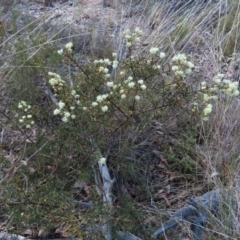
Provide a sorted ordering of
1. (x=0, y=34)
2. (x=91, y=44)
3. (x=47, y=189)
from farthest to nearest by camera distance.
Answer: (x=91, y=44), (x=0, y=34), (x=47, y=189)

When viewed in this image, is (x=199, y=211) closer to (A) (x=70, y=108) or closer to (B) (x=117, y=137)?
(B) (x=117, y=137)

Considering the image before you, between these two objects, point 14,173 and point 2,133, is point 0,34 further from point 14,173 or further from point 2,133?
point 14,173

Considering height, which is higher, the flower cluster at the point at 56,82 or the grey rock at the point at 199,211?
the flower cluster at the point at 56,82

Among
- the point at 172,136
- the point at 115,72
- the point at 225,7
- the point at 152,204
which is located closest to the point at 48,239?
the point at 152,204

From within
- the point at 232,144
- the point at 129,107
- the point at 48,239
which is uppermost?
the point at 129,107

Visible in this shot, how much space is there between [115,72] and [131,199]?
99 cm

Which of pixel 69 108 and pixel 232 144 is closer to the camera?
pixel 69 108

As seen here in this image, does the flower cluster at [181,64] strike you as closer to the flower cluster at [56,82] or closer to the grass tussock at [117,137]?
the grass tussock at [117,137]

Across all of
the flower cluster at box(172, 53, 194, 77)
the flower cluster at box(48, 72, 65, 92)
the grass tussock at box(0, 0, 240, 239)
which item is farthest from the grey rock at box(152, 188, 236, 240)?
the flower cluster at box(48, 72, 65, 92)

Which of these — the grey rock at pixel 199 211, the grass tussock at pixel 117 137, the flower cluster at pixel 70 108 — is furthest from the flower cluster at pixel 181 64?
the grey rock at pixel 199 211

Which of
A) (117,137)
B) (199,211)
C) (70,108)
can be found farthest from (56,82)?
(199,211)

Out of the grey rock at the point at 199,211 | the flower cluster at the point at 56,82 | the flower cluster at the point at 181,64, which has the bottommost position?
the grey rock at the point at 199,211

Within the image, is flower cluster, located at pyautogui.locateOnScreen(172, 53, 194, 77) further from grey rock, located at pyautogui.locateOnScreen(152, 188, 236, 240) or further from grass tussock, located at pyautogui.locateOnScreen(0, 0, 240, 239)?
grey rock, located at pyautogui.locateOnScreen(152, 188, 236, 240)

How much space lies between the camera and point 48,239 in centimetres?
249
